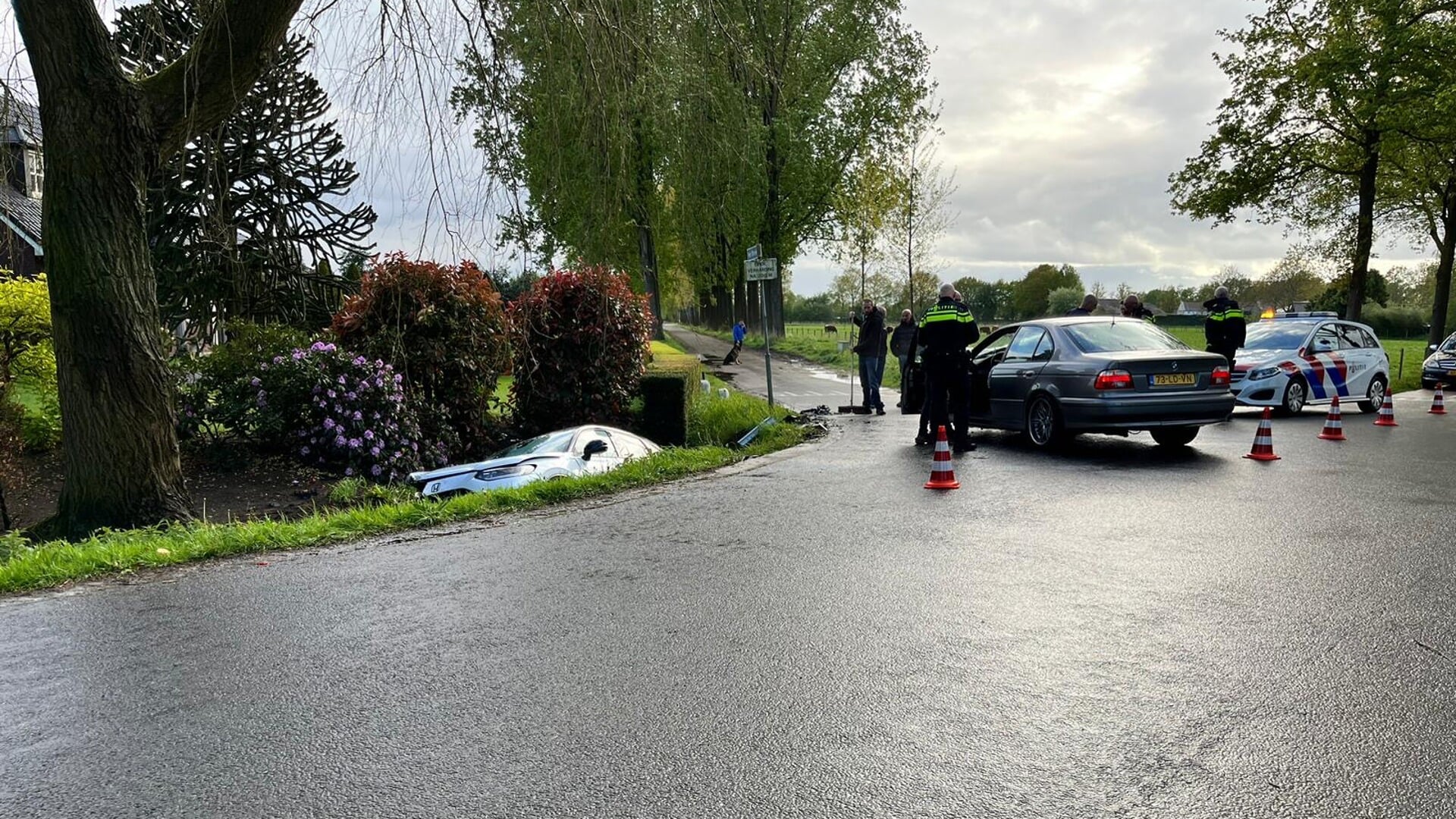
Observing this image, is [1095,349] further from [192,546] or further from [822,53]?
[822,53]

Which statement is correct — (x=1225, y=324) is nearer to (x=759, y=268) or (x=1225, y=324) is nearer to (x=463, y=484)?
(x=759, y=268)

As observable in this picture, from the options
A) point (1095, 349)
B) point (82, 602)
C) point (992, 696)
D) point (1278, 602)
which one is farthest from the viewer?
point (1095, 349)

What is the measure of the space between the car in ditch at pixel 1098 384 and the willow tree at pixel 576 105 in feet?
20.8

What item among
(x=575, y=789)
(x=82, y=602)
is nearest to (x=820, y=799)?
(x=575, y=789)

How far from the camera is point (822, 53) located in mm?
34438

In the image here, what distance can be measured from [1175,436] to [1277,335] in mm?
7079

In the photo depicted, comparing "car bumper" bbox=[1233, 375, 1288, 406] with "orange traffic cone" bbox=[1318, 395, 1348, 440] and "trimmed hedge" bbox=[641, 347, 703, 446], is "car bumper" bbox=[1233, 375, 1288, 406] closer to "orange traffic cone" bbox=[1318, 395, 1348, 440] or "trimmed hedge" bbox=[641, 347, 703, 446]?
"orange traffic cone" bbox=[1318, 395, 1348, 440]

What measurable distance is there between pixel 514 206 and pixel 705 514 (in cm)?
297

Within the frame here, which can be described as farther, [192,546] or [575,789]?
[192,546]

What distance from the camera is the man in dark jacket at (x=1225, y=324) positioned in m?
15.2

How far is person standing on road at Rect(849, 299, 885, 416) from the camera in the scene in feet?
59.1

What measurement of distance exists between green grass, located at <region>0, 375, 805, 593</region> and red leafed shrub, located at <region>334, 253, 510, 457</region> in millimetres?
2622

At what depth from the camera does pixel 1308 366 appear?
634 inches

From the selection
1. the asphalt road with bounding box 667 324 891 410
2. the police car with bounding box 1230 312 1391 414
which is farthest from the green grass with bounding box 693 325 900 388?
the police car with bounding box 1230 312 1391 414
